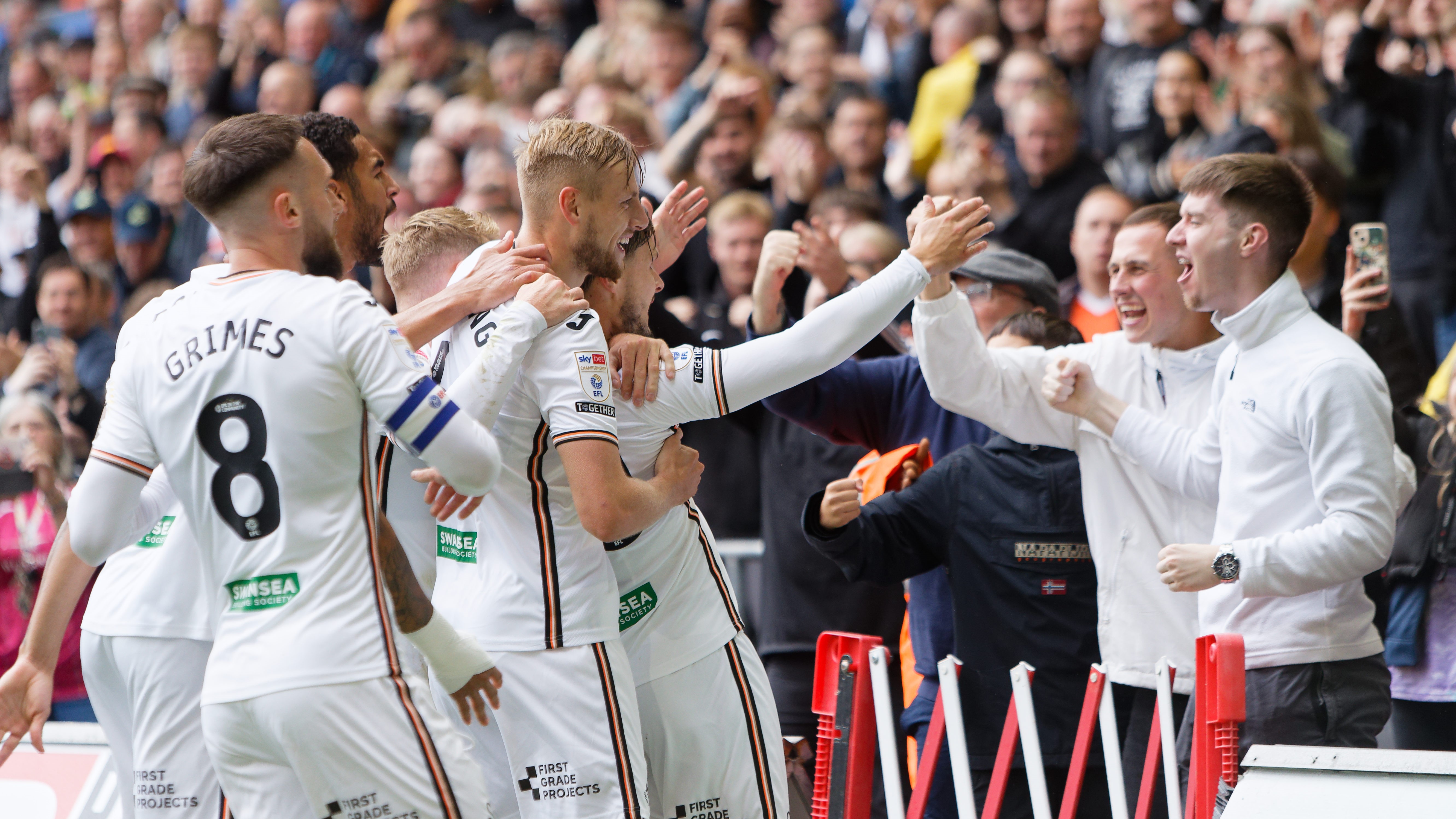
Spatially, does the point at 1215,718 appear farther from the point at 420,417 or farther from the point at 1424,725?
the point at 420,417

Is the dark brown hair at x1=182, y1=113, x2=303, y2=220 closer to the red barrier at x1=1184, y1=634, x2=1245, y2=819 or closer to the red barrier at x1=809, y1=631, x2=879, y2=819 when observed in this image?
the red barrier at x1=809, y1=631, x2=879, y2=819

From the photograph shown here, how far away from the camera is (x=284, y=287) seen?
10.6 ft

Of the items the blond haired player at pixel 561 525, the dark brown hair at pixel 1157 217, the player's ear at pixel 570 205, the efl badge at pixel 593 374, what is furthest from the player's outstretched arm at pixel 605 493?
the dark brown hair at pixel 1157 217

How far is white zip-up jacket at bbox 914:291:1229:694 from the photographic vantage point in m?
4.54

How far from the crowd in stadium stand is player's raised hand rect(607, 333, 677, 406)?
3.31ft

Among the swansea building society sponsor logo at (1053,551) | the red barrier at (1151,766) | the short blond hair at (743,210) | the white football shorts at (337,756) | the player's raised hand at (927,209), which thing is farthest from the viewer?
the short blond hair at (743,210)

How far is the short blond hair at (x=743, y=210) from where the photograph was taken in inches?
294

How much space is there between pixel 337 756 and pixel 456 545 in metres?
0.78

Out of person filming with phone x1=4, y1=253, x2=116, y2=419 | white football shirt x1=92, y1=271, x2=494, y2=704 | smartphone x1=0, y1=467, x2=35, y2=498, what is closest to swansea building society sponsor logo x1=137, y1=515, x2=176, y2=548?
white football shirt x1=92, y1=271, x2=494, y2=704

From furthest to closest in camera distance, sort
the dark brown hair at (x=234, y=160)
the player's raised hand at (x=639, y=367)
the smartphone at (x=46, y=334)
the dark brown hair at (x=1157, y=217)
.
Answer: the smartphone at (x=46, y=334) < the dark brown hair at (x=1157, y=217) < the player's raised hand at (x=639, y=367) < the dark brown hair at (x=234, y=160)

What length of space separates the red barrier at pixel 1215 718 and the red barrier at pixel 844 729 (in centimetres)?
96

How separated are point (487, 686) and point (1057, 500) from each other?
222 centimetres

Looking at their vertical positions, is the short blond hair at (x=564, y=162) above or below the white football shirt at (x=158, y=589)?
above

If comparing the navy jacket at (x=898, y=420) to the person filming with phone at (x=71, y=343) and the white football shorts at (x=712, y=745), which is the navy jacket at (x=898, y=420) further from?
the person filming with phone at (x=71, y=343)
